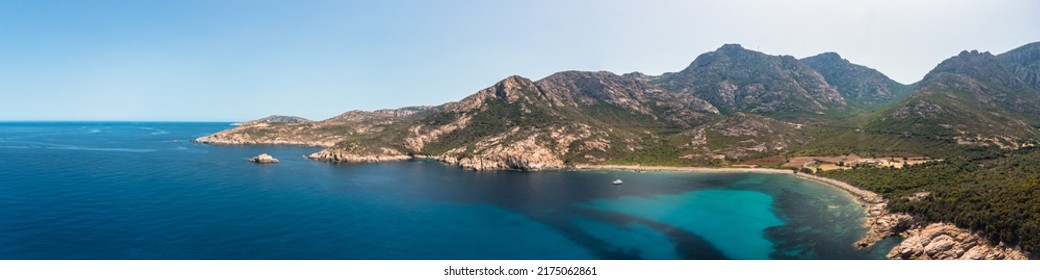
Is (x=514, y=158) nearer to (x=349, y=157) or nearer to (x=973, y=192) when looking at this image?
(x=349, y=157)

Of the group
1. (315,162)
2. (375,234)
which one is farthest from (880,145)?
(315,162)

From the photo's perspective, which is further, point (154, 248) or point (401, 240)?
point (401, 240)

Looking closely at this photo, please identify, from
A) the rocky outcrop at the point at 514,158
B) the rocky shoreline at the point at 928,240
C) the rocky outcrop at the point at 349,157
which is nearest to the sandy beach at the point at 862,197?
the rocky shoreline at the point at 928,240

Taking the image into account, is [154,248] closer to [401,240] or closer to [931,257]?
[401,240]

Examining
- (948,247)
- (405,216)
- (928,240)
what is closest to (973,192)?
(928,240)

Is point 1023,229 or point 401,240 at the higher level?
point 1023,229

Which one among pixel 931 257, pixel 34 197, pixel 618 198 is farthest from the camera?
pixel 618 198
